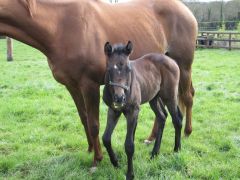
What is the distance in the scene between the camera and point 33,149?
4.50 meters

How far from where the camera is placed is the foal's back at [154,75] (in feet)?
12.0

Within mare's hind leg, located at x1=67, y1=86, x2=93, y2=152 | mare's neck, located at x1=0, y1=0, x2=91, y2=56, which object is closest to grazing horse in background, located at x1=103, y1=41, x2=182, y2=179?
mare's hind leg, located at x1=67, y1=86, x2=93, y2=152

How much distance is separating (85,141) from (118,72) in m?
1.94

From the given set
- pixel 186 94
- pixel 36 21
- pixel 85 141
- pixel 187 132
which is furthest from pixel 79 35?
pixel 187 132

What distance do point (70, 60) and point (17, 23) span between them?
645mm

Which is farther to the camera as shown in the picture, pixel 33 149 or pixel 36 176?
pixel 33 149

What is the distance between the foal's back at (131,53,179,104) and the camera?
3.67 metres

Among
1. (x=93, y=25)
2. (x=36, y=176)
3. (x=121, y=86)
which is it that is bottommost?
(x=36, y=176)

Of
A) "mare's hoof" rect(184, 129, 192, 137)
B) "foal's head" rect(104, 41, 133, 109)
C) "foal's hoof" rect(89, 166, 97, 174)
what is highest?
"foal's head" rect(104, 41, 133, 109)

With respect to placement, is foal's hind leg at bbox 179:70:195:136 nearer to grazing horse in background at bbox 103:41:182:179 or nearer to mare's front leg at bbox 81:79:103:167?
grazing horse in background at bbox 103:41:182:179

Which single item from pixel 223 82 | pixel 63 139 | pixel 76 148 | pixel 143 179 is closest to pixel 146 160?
pixel 143 179

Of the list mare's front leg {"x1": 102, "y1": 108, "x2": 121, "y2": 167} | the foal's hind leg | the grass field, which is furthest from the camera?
the foal's hind leg

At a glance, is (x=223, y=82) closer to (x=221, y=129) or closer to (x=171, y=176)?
(x=221, y=129)

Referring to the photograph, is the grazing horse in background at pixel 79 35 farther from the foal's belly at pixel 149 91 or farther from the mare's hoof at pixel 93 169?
the foal's belly at pixel 149 91
